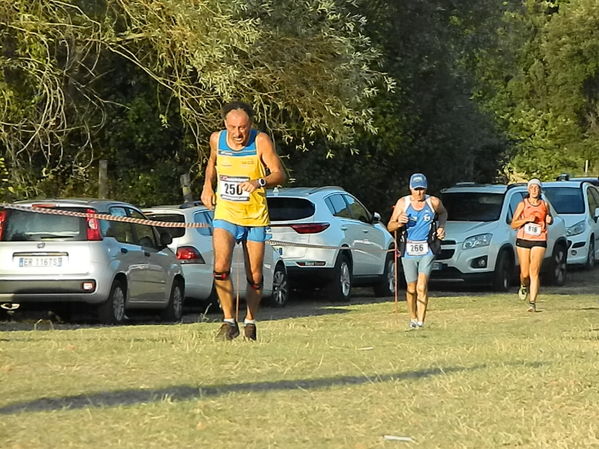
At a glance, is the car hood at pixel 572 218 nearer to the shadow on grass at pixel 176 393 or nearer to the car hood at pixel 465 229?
the car hood at pixel 465 229

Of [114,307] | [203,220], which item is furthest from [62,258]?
[203,220]

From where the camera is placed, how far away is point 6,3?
707 inches

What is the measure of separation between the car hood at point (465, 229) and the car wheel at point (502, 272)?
522 millimetres

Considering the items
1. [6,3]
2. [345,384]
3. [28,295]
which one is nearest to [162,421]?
[345,384]

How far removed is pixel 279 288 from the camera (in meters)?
20.7

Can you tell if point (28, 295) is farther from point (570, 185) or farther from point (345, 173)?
point (570, 185)

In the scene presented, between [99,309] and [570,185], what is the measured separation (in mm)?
16655

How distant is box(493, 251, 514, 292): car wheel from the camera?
78.4 ft

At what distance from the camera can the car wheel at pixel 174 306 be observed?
18062 millimetres

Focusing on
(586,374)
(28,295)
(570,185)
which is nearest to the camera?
(586,374)

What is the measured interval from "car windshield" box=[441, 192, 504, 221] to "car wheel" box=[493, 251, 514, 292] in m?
0.89

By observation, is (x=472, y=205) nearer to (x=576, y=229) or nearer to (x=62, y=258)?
(x=576, y=229)

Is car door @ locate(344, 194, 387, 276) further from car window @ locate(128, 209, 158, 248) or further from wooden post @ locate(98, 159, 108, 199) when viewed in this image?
car window @ locate(128, 209, 158, 248)

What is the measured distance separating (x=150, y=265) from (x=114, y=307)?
3.33ft
